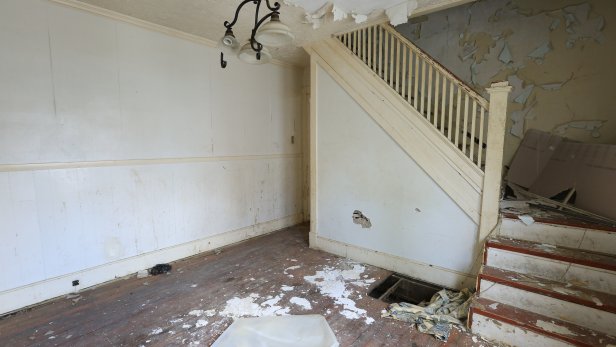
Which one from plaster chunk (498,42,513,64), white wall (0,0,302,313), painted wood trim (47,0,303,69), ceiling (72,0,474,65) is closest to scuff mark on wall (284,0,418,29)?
ceiling (72,0,474,65)

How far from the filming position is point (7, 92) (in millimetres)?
2303

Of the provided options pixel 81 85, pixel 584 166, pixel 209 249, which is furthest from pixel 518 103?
pixel 81 85

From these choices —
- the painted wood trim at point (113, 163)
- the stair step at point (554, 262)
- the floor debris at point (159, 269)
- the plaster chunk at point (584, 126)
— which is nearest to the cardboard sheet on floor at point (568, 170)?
the plaster chunk at point (584, 126)

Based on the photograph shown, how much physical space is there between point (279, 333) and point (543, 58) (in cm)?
414

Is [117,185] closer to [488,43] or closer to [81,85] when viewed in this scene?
[81,85]

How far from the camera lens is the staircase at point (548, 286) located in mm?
1870

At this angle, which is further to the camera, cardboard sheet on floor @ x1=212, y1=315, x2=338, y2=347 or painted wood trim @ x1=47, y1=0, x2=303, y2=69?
painted wood trim @ x1=47, y1=0, x2=303, y2=69

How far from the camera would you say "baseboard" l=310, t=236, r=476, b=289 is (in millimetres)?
2764

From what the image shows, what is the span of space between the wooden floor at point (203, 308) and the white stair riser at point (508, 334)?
12 centimetres

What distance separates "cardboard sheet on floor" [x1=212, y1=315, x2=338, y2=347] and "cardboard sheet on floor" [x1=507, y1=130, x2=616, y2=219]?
8.39 feet

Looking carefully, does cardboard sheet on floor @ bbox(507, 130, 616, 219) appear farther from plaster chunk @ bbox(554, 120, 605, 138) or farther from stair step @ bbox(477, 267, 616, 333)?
stair step @ bbox(477, 267, 616, 333)

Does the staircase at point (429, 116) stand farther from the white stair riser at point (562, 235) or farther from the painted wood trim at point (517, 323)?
the painted wood trim at point (517, 323)

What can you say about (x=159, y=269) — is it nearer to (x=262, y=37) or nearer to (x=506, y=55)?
(x=262, y=37)

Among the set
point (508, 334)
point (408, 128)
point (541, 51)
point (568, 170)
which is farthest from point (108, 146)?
point (541, 51)
